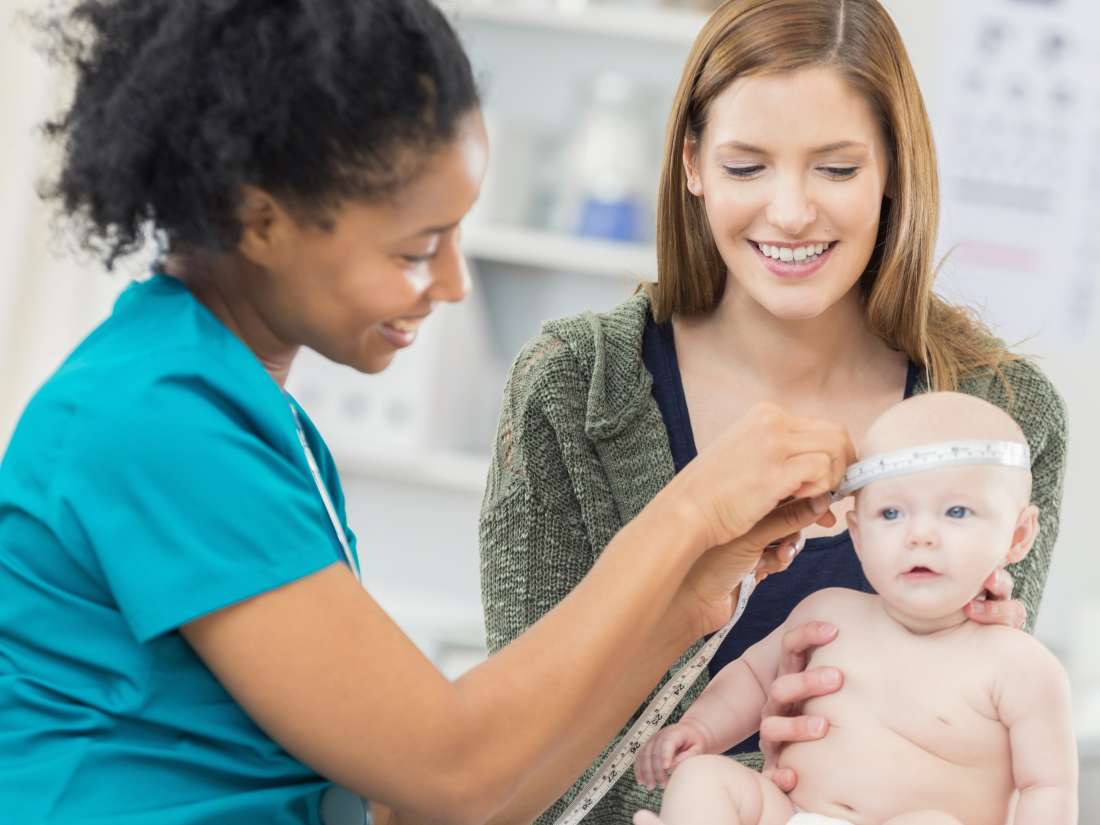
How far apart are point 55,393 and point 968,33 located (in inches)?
115

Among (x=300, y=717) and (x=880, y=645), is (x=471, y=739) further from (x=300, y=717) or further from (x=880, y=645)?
(x=880, y=645)

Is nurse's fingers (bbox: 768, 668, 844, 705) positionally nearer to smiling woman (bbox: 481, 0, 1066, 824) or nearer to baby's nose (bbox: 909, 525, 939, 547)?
baby's nose (bbox: 909, 525, 939, 547)

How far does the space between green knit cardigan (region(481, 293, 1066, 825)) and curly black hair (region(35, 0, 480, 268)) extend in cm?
74

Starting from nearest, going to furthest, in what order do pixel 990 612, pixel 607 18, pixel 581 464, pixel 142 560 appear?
pixel 142 560 < pixel 990 612 < pixel 581 464 < pixel 607 18

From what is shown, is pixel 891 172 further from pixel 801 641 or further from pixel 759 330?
pixel 801 641

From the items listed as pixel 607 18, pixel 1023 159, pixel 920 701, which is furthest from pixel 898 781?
pixel 1023 159

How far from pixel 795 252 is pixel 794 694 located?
60 cm

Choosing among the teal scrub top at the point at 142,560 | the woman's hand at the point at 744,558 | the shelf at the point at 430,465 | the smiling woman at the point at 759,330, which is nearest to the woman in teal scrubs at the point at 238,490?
the teal scrub top at the point at 142,560

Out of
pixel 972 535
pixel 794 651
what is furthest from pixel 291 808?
pixel 972 535

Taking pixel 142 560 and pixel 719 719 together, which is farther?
pixel 719 719

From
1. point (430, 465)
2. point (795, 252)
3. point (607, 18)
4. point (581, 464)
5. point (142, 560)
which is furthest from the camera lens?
point (430, 465)

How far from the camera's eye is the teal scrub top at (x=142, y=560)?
1.00 meters

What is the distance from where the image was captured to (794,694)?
4.28 ft

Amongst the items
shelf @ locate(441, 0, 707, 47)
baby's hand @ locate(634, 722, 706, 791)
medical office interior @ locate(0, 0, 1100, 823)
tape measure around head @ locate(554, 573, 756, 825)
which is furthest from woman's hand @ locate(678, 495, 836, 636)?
shelf @ locate(441, 0, 707, 47)
